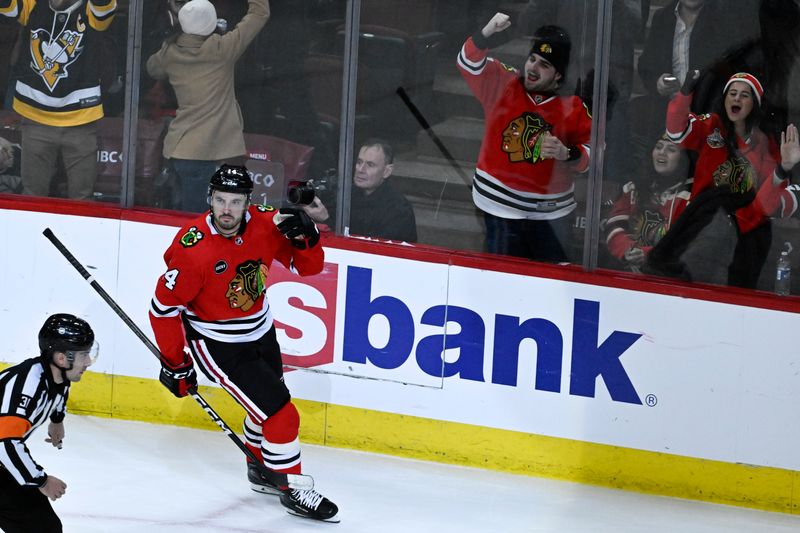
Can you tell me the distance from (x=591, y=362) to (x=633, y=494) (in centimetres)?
49

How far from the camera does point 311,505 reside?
14.7 feet

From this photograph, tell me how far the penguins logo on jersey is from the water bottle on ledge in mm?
2815

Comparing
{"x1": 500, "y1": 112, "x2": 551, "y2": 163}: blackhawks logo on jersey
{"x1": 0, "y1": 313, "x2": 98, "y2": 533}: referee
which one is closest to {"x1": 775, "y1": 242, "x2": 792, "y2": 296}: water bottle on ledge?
{"x1": 500, "y1": 112, "x2": 551, "y2": 163}: blackhawks logo on jersey

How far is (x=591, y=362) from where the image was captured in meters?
4.90

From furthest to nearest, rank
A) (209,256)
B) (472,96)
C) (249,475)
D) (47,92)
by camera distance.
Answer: (47,92), (472,96), (249,475), (209,256)

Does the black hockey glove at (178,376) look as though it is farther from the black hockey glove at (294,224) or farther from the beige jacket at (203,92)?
the beige jacket at (203,92)

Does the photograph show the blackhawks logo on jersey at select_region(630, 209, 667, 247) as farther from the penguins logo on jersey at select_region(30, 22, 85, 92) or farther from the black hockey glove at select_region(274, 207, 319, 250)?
the penguins logo on jersey at select_region(30, 22, 85, 92)

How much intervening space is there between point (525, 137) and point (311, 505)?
1570 millimetres

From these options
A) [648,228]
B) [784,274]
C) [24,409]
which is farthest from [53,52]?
[784,274]

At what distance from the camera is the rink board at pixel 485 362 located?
187 inches

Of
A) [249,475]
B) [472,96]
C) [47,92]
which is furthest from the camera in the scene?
[47,92]

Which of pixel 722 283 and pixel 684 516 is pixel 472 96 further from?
pixel 684 516

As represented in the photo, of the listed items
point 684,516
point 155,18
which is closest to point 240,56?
point 155,18

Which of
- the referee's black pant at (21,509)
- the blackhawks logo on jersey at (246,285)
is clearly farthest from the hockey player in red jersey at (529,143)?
the referee's black pant at (21,509)
